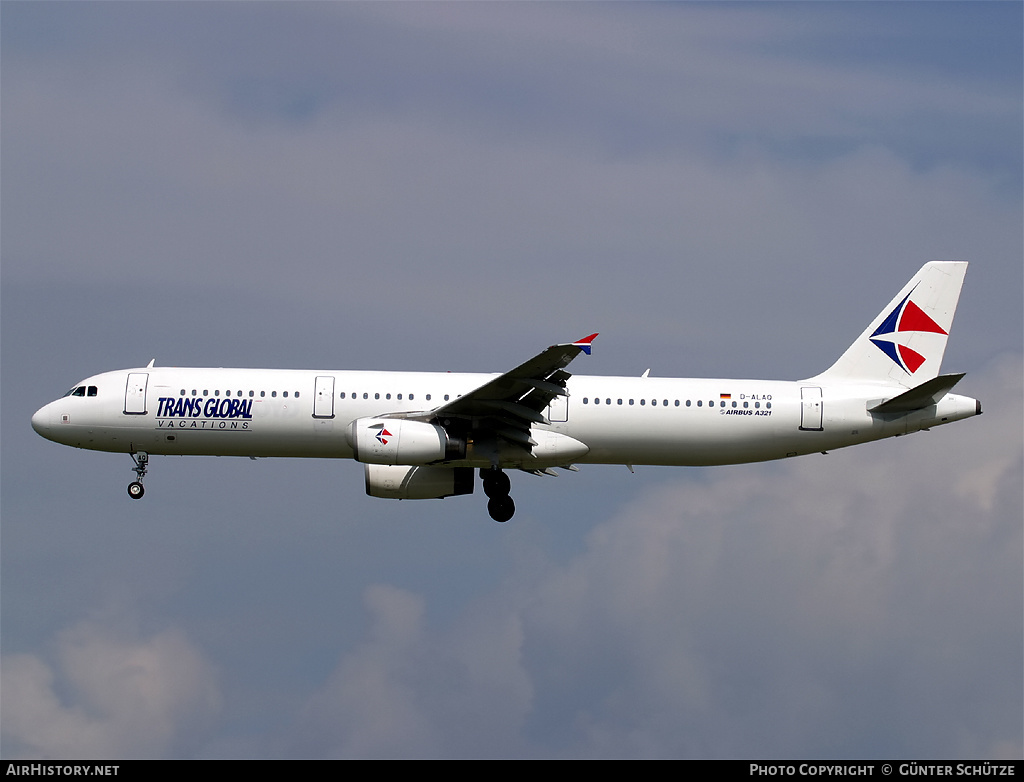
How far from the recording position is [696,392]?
44188 mm

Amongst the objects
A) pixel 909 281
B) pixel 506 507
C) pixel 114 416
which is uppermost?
pixel 909 281

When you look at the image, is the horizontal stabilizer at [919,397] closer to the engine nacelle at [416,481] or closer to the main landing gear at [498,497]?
the main landing gear at [498,497]

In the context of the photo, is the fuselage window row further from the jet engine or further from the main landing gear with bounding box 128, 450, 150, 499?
the main landing gear with bounding box 128, 450, 150, 499

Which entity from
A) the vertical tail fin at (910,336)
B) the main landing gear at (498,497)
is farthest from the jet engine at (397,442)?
the vertical tail fin at (910,336)

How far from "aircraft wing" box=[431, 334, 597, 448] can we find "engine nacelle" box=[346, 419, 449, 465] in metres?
0.92

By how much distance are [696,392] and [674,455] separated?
205cm

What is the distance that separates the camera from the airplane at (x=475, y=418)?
42844mm

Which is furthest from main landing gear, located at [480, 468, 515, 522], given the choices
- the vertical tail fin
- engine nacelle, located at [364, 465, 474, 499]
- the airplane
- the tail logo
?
the tail logo

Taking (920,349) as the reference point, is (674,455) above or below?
below

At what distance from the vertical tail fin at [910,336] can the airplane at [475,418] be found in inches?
39.0

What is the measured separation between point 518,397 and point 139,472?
40.2 feet

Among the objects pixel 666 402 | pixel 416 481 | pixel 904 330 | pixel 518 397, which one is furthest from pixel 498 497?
pixel 904 330
